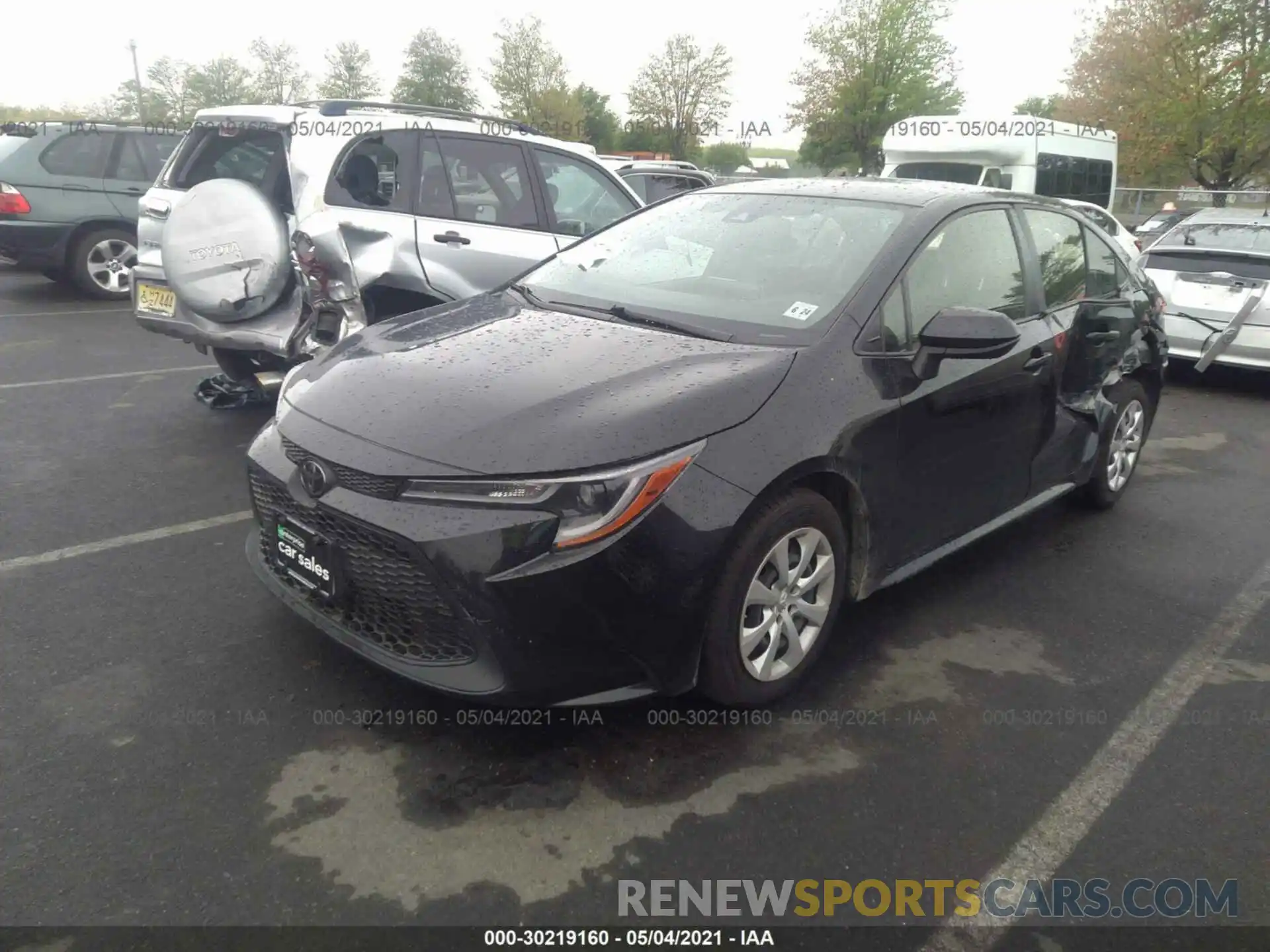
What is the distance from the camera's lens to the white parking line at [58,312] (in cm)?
941

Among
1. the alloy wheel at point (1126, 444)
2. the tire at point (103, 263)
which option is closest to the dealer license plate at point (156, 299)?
the alloy wheel at point (1126, 444)

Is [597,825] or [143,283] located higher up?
[143,283]

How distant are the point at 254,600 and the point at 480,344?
1370mm

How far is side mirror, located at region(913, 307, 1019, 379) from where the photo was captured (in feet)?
10.5

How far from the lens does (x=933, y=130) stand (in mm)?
16281

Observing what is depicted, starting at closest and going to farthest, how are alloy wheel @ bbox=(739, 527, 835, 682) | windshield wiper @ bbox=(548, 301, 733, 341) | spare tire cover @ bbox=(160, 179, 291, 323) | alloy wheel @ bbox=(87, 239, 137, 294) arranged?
alloy wheel @ bbox=(739, 527, 835, 682), windshield wiper @ bbox=(548, 301, 733, 341), spare tire cover @ bbox=(160, 179, 291, 323), alloy wheel @ bbox=(87, 239, 137, 294)

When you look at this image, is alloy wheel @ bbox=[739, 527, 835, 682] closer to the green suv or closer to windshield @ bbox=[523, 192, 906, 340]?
windshield @ bbox=[523, 192, 906, 340]

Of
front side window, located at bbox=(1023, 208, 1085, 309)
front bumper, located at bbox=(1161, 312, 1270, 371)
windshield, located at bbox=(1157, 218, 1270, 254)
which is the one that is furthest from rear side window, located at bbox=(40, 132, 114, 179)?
windshield, located at bbox=(1157, 218, 1270, 254)

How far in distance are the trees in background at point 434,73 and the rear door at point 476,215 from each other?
120ft

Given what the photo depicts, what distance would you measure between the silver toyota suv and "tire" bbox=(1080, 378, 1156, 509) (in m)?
3.20

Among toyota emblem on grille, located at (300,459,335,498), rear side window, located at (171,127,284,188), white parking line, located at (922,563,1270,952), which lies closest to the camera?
white parking line, located at (922,563,1270,952)

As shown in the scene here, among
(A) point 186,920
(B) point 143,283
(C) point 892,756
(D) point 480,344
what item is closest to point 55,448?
(B) point 143,283

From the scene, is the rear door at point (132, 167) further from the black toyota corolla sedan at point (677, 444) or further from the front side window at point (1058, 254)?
the front side window at point (1058, 254)

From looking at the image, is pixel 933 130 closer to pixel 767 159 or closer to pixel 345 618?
pixel 345 618
